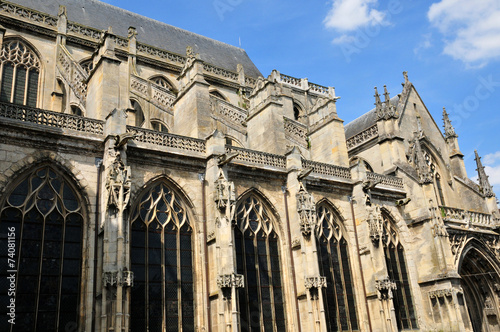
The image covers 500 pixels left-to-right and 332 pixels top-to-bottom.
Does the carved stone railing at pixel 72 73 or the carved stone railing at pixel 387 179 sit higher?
the carved stone railing at pixel 72 73

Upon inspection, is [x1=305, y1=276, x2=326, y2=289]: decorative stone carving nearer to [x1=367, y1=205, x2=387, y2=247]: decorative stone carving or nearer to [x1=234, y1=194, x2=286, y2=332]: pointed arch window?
[x1=234, y1=194, x2=286, y2=332]: pointed arch window

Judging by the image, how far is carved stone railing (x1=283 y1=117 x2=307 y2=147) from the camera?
749 inches

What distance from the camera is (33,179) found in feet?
37.4

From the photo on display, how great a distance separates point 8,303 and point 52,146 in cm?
373

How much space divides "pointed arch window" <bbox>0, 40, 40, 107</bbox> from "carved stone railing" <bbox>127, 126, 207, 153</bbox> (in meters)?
7.01

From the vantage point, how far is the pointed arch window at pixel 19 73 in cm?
1764

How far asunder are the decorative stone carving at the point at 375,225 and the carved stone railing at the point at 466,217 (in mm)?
3928

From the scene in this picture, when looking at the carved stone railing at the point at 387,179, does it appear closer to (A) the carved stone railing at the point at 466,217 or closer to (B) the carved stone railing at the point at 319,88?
(A) the carved stone railing at the point at 466,217

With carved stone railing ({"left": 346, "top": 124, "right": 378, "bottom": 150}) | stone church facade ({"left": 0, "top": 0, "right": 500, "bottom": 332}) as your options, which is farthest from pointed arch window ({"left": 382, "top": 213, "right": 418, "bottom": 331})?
carved stone railing ({"left": 346, "top": 124, "right": 378, "bottom": 150})

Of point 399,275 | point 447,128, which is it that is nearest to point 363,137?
point 447,128

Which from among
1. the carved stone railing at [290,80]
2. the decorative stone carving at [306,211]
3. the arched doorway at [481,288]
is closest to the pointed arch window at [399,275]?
the arched doorway at [481,288]

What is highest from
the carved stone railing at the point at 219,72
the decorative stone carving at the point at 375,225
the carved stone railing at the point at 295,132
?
the carved stone railing at the point at 219,72

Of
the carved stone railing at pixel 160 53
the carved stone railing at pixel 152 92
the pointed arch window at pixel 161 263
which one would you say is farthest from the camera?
the carved stone railing at pixel 160 53

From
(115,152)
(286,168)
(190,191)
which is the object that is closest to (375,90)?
(286,168)
